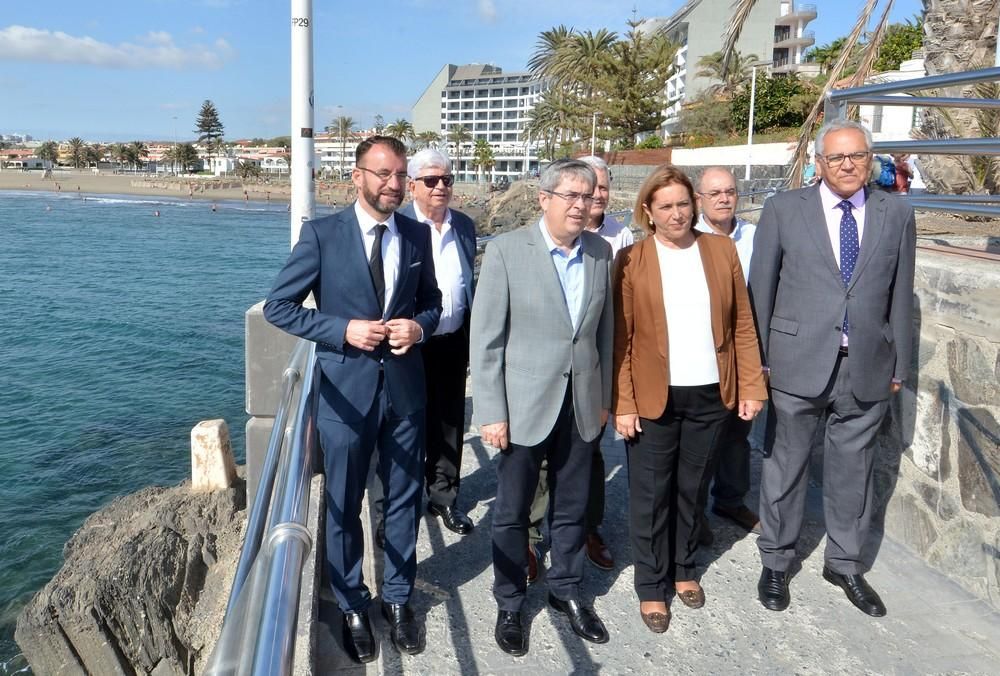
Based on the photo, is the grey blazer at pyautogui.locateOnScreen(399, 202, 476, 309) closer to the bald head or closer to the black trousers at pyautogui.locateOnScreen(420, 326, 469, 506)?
the black trousers at pyautogui.locateOnScreen(420, 326, 469, 506)

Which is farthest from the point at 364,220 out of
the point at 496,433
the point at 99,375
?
the point at 99,375

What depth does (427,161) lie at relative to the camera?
153 inches

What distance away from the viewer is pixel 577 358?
9.83 feet

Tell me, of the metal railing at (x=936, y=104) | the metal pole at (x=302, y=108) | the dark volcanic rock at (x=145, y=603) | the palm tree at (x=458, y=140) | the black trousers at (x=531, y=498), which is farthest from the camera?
the palm tree at (x=458, y=140)

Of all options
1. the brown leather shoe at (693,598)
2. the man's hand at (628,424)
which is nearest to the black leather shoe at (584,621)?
the brown leather shoe at (693,598)

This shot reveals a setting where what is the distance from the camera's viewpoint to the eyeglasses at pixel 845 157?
10.3ft

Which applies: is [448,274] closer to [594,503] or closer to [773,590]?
[594,503]

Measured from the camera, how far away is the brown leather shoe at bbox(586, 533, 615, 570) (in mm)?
3684

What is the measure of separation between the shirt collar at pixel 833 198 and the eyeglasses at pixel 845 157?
123 mm

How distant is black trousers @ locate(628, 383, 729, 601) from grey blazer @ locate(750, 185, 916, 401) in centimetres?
44

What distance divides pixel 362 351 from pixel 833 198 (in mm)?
2076

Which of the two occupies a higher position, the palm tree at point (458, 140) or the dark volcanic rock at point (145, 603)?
the palm tree at point (458, 140)

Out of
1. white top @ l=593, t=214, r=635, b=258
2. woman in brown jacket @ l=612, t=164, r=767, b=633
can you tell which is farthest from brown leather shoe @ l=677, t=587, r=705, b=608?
white top @ l=593, t=214, r=635, b=258

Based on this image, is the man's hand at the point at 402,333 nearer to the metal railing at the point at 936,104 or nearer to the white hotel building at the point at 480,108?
the metal railing at the point at 936,104
